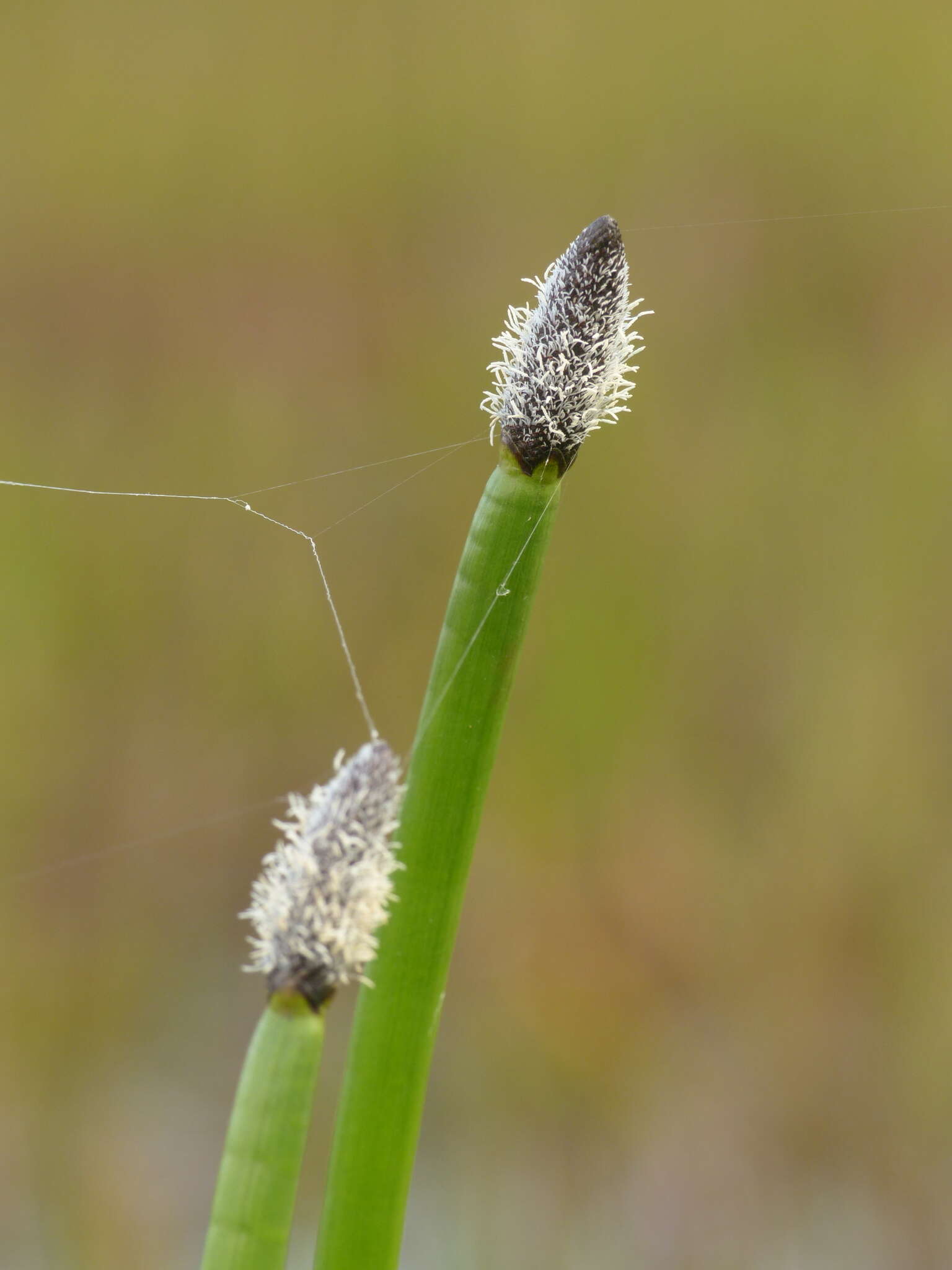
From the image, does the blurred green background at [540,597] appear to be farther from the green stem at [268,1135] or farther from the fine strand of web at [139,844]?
the green stem at [268,1135]

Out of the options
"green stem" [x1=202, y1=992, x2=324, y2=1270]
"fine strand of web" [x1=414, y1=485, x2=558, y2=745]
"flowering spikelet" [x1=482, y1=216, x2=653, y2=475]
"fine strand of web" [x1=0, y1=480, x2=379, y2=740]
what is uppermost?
"fine strand of web" [x1=0, y1=480, x2=379, y2=740]

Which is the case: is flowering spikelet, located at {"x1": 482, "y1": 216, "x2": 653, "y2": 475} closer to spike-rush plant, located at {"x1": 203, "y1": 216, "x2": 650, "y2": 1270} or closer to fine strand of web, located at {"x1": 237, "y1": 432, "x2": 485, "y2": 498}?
spike-rush plant, located at {"x1": 203, "y1": 216, "x2": 650, "y2": 1270}

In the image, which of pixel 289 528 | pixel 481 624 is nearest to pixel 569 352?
pixel 481 624

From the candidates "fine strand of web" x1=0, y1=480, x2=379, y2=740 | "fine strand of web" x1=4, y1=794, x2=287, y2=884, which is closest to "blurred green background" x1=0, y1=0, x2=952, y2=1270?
"fine strand of web" x1=4, y1=794, x2=287, y2=884

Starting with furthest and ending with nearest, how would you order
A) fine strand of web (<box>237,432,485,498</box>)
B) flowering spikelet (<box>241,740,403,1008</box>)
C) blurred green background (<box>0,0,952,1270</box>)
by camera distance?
1. blurred green background (<box>0,0,952,1270</box>)
2. fine strand of web (<box>237,432,485,498</box>)
3. flowering spikelet (<box>241,740,403,1008</box>)

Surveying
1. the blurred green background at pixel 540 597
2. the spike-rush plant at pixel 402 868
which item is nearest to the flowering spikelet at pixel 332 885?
the spike-rush plant at pixel 402 868

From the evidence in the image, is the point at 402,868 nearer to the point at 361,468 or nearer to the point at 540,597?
the point at 361,468
